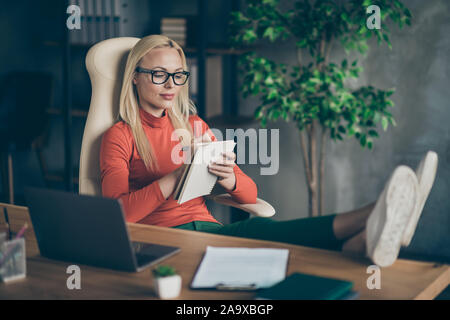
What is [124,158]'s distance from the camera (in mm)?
1799

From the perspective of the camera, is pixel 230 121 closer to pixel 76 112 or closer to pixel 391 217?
pixel 76 112

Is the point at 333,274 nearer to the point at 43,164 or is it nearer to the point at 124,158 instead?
the point at 124,158

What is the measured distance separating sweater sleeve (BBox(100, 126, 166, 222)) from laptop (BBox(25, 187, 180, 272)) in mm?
470

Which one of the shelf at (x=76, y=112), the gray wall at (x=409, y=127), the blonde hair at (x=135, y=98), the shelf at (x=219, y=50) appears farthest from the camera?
the shelf at (x=76, y=112)

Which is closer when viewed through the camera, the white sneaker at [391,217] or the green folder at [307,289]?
the green folder at [307,289]

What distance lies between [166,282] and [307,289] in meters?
0.25

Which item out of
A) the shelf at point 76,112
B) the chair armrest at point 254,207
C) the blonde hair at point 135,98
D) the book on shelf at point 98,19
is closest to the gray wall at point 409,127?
the book on shelf at point 98,19

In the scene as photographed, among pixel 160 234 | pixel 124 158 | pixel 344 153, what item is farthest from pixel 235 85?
pixel 160 234

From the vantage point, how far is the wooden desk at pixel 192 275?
103 centimetres

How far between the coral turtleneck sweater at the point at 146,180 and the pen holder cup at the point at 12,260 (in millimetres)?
581

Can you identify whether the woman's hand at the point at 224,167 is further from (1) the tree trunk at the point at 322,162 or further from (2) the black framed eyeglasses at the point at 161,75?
(1) the tree trunk at the point at 322,162

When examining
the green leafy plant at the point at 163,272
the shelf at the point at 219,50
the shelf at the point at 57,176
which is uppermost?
the shelf at the point at 219,50
